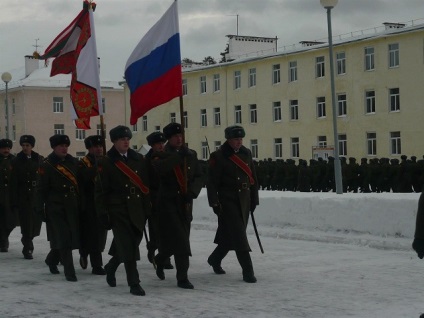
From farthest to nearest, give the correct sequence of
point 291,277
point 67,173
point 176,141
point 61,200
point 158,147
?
point 67,173, point 61,200, point 158,147, point 291,277, point 176,141

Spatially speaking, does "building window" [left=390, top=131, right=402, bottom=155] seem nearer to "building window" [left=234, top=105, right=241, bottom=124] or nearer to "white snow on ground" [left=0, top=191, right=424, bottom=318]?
"building window" [left=234, top=105, right=241, bottom=124]

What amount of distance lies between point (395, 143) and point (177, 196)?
119ft

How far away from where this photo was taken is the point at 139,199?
9320 millimetres

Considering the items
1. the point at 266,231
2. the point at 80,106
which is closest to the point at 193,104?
Result: the point at 266,231

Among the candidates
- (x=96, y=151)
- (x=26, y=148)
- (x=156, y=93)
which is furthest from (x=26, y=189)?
(x=156, y=93)

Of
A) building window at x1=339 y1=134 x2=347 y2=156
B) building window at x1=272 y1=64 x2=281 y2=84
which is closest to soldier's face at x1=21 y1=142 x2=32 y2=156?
building window at x1=339 y1=134 x2=347 y2=156

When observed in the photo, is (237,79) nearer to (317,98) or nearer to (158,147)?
(317,98)

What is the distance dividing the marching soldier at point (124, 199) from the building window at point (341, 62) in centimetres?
3952

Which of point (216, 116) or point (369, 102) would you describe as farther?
point (216, 116)

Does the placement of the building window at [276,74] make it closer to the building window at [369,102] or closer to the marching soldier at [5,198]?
the building window at [369,102]

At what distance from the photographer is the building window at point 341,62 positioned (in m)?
47.6

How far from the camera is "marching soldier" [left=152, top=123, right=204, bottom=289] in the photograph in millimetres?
9594

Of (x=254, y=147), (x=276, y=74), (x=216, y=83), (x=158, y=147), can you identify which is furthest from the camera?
(x=216, y=83)

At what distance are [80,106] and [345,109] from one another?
3776 centimetres
